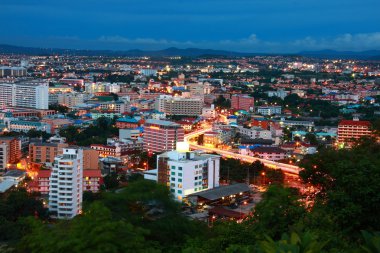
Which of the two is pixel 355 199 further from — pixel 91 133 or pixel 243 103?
pixel 243 103

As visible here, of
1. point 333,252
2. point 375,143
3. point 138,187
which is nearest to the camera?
point 333,252

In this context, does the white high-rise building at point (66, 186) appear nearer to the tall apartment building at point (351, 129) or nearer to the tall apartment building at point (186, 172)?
the tall apartment building at point (186, 172)

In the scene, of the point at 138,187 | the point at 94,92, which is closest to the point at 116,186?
the point at 138,187

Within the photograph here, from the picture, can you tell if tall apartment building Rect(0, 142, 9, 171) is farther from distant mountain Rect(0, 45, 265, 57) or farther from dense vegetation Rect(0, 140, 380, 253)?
distant mountain Rect(0, 45, 265, 57)

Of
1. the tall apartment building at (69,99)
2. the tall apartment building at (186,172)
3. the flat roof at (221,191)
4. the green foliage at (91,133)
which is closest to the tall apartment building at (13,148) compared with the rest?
the green foliage at (91,133)

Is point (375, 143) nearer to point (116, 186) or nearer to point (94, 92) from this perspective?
point (116, 186)

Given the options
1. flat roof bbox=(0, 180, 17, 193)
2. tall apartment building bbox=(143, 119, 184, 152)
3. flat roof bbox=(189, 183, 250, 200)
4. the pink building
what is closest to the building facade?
flat roof bbox=(189, 183, 250, 200)

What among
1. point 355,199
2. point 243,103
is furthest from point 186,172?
point 243,103
